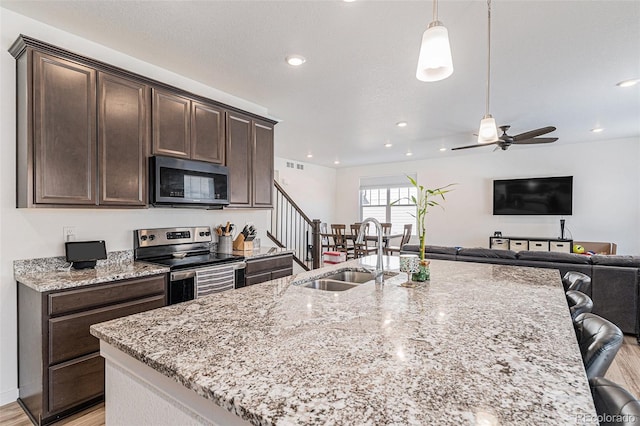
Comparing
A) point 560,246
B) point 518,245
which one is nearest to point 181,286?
point 518,245

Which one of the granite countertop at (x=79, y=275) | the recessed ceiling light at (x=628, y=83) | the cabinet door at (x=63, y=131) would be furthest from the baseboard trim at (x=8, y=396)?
the recessed ceiling light at (x=628, y=83)

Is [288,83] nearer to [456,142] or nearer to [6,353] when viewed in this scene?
[6,353]

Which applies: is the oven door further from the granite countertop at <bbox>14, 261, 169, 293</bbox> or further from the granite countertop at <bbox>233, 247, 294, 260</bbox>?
Result: the granite countertop at <bbox>233, 247, 294, 260</bbox>

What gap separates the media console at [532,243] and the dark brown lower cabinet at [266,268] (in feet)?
16.9

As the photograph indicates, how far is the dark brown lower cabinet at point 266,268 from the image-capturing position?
127 inches

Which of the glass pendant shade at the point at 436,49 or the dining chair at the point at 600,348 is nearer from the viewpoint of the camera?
the dining chair at the point at 600,348

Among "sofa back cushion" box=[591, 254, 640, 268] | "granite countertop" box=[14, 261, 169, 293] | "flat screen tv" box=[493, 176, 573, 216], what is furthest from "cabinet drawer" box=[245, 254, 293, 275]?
"flat screen tv" box=[493, 176, 573, 216]

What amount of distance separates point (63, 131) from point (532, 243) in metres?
7.41

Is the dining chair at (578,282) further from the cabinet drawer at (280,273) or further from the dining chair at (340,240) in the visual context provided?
the dining chair at (340,240)

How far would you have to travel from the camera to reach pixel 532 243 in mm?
6406

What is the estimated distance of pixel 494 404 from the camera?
27.5 inches

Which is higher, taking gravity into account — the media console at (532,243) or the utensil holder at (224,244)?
the utensil holder at (224,244)

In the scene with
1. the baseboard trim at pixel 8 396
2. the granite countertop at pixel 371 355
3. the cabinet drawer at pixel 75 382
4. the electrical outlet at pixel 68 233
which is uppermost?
the electrical outlet at pixel 68 233

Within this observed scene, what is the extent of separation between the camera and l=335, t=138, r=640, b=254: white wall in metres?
5.86
